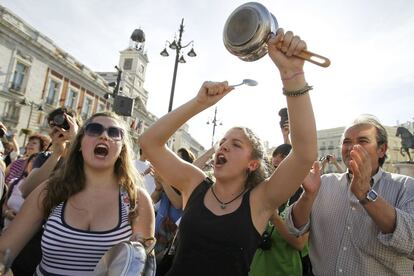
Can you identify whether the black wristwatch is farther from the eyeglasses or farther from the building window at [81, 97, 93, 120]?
the building window at [81, 97, 93, 120]

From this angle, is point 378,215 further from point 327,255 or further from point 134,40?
point 134,40

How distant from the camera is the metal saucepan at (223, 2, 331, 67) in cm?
173

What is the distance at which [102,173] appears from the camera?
2326 mm

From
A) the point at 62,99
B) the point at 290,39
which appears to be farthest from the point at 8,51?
the point at 290,39

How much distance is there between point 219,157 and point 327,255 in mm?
Answer: 1019

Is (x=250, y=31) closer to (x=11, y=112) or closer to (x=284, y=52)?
(x=284, y=52)

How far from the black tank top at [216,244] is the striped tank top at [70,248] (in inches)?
17.4

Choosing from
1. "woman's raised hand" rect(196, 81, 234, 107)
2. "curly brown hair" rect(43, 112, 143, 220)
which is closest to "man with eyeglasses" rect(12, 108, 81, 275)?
"curly brown hair" rect(43, 112, 143, 220)

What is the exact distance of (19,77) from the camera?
101 ft

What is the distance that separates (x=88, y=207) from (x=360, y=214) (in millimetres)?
1837

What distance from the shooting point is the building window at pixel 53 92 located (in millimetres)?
34469

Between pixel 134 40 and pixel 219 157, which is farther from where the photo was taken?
pixel 134 40

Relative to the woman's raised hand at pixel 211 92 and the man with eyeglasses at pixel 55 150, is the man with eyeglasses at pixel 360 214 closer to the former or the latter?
the woman's raised hand at pixel 211 92

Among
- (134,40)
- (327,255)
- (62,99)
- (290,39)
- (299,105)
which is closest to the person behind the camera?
(290,39)
